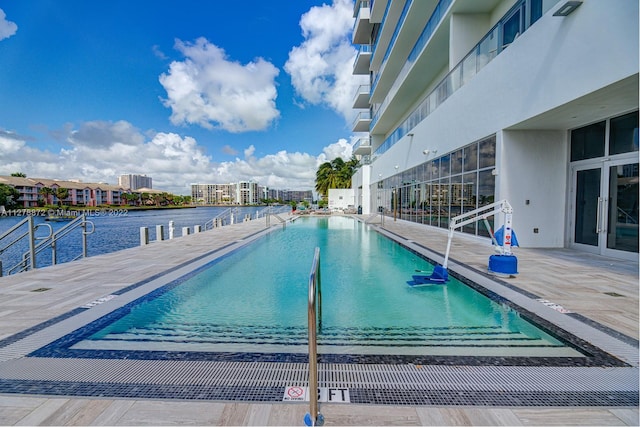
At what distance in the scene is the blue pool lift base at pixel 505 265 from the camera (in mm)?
4773

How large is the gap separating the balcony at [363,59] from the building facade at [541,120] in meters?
14.0

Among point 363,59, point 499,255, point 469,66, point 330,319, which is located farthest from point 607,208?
point 363,59

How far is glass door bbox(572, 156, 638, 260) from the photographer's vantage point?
5.88 metres

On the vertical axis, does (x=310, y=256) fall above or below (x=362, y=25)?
below

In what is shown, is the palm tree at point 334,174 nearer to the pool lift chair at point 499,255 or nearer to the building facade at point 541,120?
the building facade at point 541,120

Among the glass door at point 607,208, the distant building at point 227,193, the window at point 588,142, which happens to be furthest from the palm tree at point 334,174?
the distant building at point 227,193

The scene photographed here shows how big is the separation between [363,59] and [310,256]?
24393 mm

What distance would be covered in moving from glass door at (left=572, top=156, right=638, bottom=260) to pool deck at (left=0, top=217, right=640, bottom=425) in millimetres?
437

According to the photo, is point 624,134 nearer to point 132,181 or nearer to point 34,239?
point 34,239

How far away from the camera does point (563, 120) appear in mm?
6504

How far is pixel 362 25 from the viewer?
83.0ft

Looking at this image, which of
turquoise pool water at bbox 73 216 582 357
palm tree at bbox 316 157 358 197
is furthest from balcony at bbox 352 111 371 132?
turquoise pool water at bbox 73 216 582 357

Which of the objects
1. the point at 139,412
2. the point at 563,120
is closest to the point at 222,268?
the point at 139,412

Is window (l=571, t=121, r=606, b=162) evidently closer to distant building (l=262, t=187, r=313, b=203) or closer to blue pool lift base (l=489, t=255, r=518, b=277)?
blue pool lift base (l=489, t=255, r=518, b=277)
